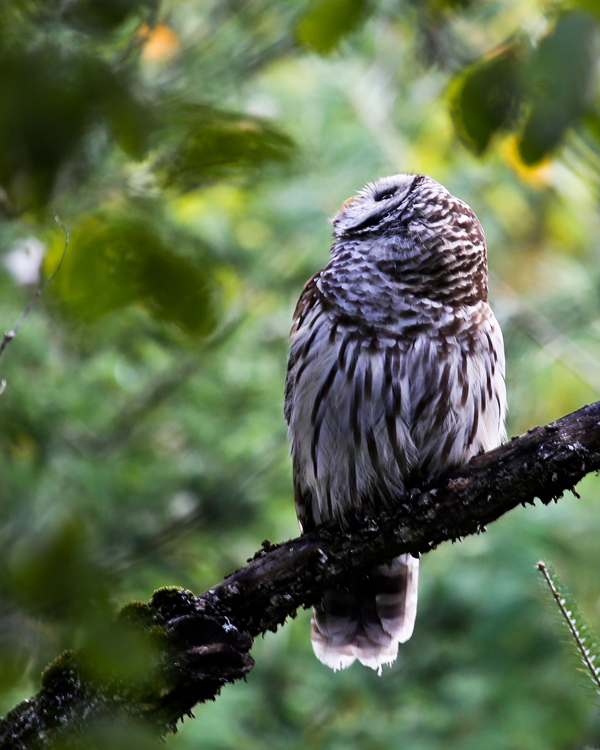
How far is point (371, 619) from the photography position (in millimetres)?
3531

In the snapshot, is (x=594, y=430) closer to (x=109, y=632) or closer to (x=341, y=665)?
(x=341, y=665)

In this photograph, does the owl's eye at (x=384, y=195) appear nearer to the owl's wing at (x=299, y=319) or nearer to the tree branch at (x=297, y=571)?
the owl's wing at (x=299, y=319)

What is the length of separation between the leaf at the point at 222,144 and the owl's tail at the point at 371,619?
2924mm

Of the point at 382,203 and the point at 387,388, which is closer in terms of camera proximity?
the point at 387,388

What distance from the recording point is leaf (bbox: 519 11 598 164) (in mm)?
847

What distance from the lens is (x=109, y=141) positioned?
0.74m

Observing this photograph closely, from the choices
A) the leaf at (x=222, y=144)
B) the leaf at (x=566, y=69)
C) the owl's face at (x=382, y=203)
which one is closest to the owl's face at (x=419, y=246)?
the owl's face at (x=382, y=203)

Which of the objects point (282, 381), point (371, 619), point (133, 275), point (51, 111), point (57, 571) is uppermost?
point (51, 111)

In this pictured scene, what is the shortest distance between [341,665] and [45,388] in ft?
6.77

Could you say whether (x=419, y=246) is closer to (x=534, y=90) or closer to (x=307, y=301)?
(x=307, y=301)

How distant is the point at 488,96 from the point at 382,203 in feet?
7.73

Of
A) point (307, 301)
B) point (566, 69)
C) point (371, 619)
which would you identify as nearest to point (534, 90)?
point (566, 69)

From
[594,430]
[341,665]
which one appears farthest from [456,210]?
[341,665]

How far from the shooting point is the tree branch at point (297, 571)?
2023 mm
